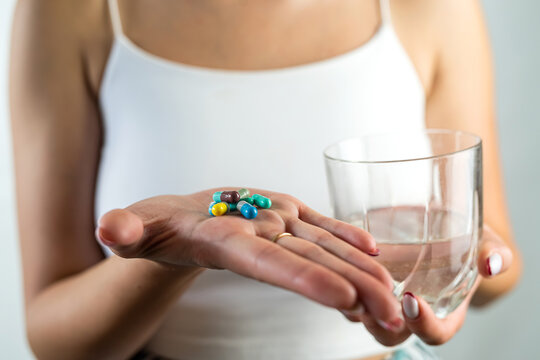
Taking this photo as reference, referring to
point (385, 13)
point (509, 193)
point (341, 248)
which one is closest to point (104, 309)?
point (341, 248)

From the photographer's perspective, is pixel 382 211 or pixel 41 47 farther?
pixel 41 47

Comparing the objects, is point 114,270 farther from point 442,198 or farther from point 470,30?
point 470,30

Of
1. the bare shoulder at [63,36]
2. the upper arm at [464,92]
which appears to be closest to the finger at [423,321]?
the upper arm at [464,92]

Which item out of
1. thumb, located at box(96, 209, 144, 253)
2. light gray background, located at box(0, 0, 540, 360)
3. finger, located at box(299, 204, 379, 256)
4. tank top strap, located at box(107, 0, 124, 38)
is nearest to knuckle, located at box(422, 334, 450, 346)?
finger, located at box(299, 204, 379, 256)

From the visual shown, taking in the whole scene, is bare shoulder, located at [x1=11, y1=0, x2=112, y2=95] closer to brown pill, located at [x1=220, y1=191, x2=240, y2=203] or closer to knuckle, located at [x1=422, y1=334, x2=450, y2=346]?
brown pill, located at [x1=220, y1=191, x2=240, y2=203]

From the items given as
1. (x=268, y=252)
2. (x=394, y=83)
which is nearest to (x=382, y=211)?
(x=268, y=252)

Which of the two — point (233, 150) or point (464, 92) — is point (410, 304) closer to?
point (233, 150)

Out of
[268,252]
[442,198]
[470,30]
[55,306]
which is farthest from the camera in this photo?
[470,30]

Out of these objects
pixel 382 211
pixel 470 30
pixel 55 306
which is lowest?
pixel 55 306
